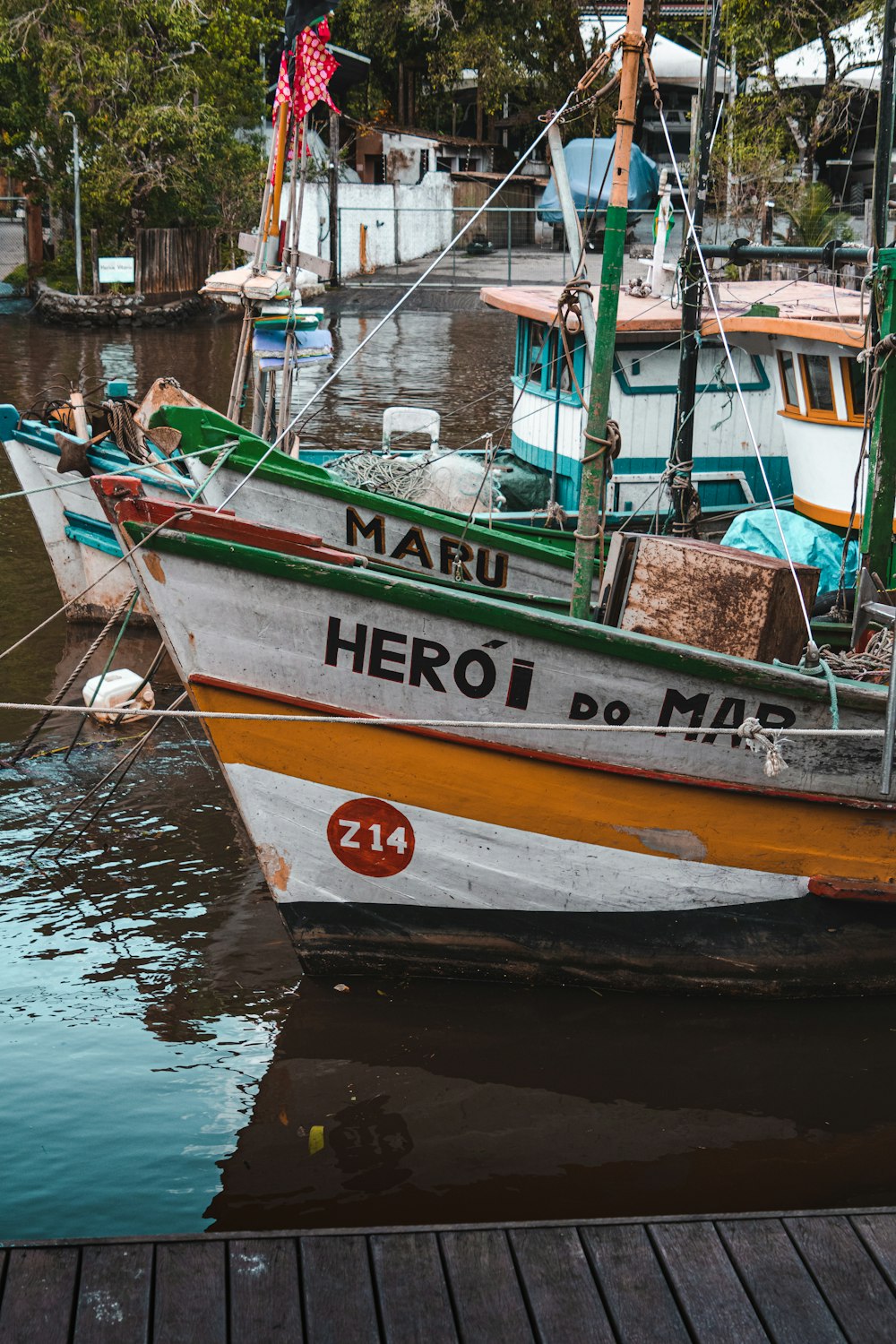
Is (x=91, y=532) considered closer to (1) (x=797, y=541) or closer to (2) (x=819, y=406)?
(1) (x=797, y=541)

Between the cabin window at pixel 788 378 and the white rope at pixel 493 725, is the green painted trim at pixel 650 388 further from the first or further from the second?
the white rope at pixel 493 725

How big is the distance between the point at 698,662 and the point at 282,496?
13.4ft

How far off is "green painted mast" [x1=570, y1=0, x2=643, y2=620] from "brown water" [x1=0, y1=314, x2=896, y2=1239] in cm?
201

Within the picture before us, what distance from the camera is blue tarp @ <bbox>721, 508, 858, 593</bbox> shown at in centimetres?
867

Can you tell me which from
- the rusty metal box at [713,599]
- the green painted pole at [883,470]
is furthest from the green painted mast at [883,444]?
the rusty metal box at [713,599]

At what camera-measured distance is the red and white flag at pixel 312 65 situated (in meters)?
10.2

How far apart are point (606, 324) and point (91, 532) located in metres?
6.04

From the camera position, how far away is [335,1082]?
5395 millimetres

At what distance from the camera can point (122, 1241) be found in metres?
3.87

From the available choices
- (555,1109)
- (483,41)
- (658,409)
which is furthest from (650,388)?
(483,41)

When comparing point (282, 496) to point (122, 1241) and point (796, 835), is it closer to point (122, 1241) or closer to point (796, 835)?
point (796, 835)

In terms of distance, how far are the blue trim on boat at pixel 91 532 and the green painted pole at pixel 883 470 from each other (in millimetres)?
6102

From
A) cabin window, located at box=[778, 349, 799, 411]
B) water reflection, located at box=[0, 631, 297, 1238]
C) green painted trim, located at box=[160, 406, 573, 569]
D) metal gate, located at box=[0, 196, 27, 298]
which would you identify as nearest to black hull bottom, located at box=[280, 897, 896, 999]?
water reflection, located at box=[0, 631, 297, 1238]

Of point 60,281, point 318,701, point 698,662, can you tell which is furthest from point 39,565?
point 60,281
